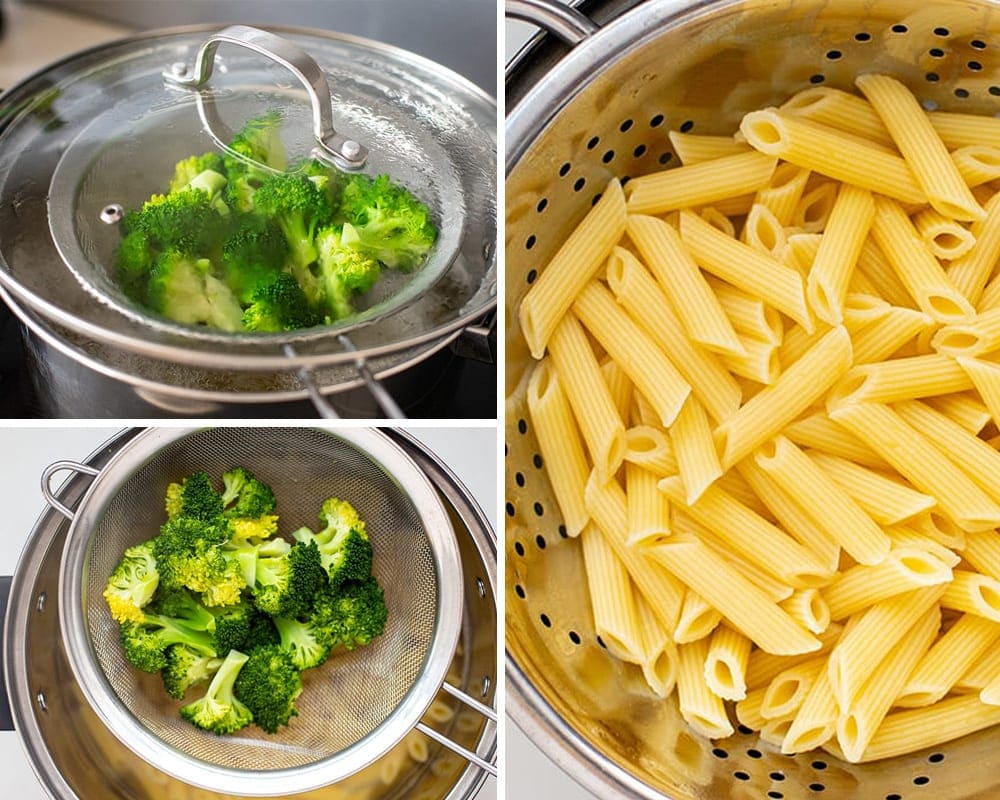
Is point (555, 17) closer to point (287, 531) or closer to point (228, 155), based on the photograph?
point (228, 155)

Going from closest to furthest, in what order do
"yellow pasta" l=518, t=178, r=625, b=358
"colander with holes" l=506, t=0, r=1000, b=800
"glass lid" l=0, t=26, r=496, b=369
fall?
"glass lid" l=0, t=26, r=496, b=369 → "colander with holes" l=506, t=0, r=1000, b=800 → "yellow pasta" l=518, t=178, r=625, b=358

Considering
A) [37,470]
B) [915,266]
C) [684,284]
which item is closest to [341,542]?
[37,470]

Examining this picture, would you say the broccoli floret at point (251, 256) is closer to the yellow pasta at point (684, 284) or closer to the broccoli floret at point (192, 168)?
the broccoli floret at point (192, 168)

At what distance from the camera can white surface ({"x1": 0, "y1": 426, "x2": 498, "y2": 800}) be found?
Answer: 0.93 m

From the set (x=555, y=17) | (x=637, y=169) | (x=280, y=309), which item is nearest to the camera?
(x=280, y=309)

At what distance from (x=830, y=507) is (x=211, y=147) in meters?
0.68

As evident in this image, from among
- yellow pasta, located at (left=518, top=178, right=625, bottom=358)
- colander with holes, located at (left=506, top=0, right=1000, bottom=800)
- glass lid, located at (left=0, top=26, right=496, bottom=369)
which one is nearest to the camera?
glass lid, located at (left=0, top=26, right=496, bottom=369)

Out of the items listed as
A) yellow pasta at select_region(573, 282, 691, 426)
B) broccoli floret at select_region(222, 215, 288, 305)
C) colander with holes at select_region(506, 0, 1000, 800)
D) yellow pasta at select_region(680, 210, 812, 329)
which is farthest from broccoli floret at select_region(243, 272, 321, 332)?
yellow pasta at select_region(680, 210, 812, 329)

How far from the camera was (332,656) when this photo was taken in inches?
39.5

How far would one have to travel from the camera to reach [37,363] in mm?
864

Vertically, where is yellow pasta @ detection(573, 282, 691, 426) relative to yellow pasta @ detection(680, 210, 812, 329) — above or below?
below

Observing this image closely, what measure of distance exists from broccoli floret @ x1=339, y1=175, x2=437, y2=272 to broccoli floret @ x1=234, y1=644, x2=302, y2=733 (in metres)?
0.42

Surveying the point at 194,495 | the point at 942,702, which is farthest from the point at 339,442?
the point at 942,702

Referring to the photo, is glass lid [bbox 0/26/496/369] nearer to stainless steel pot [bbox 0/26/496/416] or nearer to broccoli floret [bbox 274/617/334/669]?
stainless steel pot [bbox 0/26/496/416]
